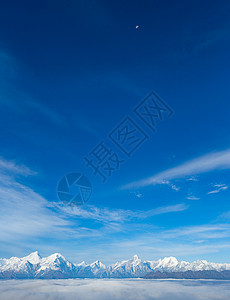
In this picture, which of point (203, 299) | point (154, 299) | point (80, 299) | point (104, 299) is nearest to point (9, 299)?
point (80, 299)

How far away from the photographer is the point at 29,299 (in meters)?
185

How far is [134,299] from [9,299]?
376ft

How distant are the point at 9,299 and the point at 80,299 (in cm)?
6688

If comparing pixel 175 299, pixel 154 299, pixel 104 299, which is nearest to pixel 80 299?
pixel 104 299

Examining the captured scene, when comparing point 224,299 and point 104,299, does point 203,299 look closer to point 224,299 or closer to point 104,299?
point 224,299

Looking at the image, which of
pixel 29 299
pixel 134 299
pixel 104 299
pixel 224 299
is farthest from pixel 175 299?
pixel 29 299

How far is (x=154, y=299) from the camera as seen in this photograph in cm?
18075

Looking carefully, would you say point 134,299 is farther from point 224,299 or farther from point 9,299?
point 9,299

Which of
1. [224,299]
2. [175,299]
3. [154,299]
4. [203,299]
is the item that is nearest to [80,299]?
[154,299]

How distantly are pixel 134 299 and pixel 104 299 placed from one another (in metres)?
27.2

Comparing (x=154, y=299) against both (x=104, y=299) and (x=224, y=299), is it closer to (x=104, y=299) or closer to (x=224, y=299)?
(x=104, y=299)

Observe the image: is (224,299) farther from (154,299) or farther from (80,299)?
(80,299)

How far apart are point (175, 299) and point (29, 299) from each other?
133448 millimetres

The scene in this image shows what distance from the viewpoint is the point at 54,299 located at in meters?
180
